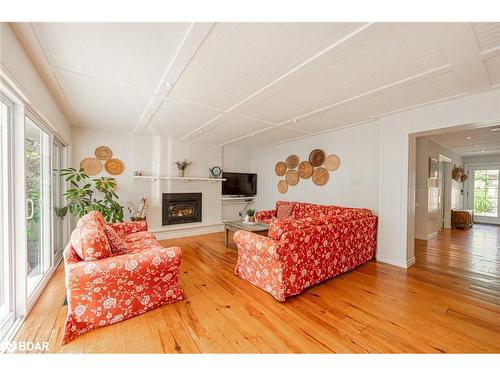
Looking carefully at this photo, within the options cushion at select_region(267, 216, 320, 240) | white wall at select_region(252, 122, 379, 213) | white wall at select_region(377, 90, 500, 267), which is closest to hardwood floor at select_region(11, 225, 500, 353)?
white wall at select_region(377, 90, 500, 267)

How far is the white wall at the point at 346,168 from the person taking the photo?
3732mm

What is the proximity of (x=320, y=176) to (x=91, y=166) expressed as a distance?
4.71 meters

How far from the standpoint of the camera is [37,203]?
2.51 metres

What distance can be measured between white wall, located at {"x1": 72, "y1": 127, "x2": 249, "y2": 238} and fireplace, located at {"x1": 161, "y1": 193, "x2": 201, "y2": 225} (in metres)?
0.11

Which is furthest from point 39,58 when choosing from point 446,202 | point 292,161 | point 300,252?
point 446,202

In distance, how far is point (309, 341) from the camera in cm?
158

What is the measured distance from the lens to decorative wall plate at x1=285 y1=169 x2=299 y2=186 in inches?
202

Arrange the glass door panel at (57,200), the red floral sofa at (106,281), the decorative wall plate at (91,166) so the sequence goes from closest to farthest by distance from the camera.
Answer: the red floral sofa at (106,281), the glass door panel at (57,200), the decorative wall plate at (91,166)

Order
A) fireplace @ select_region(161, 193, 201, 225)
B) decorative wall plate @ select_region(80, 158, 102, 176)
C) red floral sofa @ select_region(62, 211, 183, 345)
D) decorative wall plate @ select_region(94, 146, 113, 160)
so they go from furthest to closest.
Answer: fireplace @ select_region(161, 193, 201, 225) → decorative wall plate @ select_region(94, 146, 113, 160) → decorative wall plate @ select_region(80, 158, 102, 176) → red floral sofa @ select_region(62, 211, 183, 345)

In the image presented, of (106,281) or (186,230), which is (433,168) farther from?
(106,281)

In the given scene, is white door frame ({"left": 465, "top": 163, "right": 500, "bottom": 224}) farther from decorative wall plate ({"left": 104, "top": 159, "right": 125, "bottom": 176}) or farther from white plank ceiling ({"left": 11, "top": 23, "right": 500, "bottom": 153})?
decorative wall plate ({"left": 104, "top": 159, "right": 125, "bottom": 176})

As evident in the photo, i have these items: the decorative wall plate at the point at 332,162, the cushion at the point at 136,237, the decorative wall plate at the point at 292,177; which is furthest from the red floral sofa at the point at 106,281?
the decorative wall plate at the point at 292,177

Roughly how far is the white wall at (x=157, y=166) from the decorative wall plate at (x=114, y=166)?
8 cm

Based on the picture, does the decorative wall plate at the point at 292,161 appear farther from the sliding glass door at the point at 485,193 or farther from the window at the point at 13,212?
the sliding glass door at the point at 485,193
